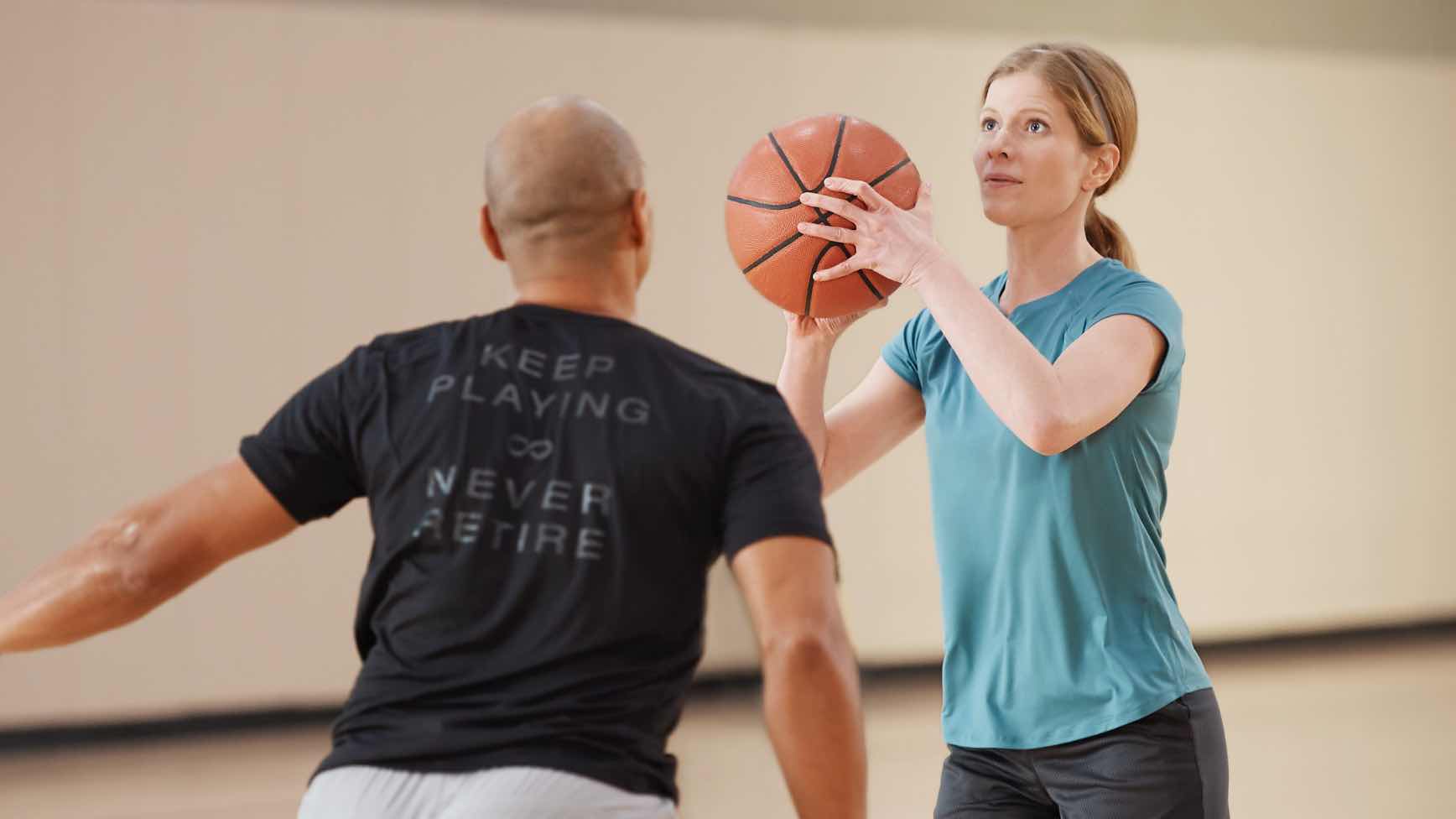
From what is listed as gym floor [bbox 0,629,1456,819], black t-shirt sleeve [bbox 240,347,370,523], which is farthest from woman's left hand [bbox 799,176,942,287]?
gym floor [bbox 0,629,1456,819]

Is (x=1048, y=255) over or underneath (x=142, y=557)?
over

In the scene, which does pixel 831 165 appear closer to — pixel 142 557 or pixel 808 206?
pixel 808 206

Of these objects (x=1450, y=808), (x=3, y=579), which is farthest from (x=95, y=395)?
(x=1450, y=808)

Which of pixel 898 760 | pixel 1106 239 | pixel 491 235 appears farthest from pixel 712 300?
pixel 491 235

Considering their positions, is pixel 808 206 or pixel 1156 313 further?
pixel 808 206

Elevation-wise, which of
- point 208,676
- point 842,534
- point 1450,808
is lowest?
point 1450,808

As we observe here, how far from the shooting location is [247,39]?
193 inches

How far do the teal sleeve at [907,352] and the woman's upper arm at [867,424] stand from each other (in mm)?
15

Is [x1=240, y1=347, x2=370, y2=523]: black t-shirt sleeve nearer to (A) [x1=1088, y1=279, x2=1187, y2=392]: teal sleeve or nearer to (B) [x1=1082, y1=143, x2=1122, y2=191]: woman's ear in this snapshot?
(A) [x1=1088, y1=279, x2=1187, y2=392]: teal sleeve

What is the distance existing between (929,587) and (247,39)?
3.44 metres

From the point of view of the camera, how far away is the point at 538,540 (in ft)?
4.06

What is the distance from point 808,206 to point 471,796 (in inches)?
45.2

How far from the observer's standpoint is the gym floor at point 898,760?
3.98m

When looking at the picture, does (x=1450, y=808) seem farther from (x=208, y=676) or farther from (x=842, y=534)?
(x=208, y=676)
